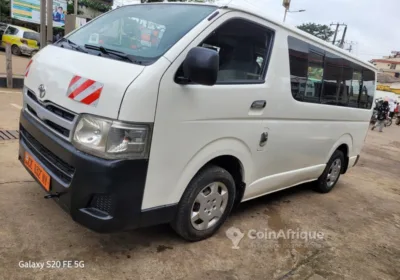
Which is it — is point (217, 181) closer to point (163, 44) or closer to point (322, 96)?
point (163, 44)

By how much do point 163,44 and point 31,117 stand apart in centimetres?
127

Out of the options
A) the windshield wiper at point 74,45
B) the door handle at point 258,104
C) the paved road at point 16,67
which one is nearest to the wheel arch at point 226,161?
the door handle at point 258,104

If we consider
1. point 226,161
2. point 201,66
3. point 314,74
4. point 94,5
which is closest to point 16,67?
point 314,74

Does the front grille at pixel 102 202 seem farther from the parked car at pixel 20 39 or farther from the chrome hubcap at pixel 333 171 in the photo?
the parked car at pixel 20 39

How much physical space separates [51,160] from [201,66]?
1.30 meters

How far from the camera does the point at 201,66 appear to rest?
2342 mm

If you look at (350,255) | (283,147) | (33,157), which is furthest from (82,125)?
(350,255)

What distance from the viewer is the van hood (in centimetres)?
227

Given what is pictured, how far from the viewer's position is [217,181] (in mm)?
3057

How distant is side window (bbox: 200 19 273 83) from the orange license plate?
1482 millimetres

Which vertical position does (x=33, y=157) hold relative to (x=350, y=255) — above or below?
above

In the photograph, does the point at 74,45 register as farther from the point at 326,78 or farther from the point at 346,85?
the point at 346,85

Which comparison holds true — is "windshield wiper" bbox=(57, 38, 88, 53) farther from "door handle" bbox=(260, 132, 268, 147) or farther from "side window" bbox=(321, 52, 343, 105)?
"side window" bbox=(321, 52, 343, 105)

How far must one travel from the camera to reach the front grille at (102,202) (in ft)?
7.70
